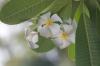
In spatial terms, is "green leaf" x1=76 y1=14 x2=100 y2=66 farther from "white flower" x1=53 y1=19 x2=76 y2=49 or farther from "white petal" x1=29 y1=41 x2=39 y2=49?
"white petal" x1=29 y1=41 x2=39 y2=49

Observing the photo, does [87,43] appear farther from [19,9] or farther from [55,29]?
[19,9]

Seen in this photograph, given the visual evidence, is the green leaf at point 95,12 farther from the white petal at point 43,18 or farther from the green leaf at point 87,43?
the white petal at point 43,18

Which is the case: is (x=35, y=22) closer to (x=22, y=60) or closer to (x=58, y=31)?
(x=58, y=31)

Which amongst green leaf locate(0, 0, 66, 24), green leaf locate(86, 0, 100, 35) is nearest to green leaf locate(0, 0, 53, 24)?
green leaf locate(0, 0, 66, 24)

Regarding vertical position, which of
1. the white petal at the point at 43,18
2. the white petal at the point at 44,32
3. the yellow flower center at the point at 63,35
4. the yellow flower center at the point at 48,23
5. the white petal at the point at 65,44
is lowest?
the white petal at the point at 65,44

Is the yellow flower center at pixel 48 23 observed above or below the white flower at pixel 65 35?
above

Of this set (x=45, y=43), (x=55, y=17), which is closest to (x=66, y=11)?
(x=55, y=17)

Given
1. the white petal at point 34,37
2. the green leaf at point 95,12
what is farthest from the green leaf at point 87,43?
the white petal at point 34,37
